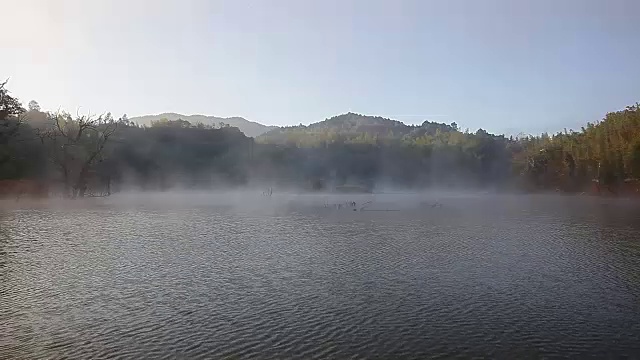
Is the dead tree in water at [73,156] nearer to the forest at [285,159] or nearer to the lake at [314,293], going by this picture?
the forest at [285,159]

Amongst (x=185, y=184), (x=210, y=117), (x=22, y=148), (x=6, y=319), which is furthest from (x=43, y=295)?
(x=210, y=117)

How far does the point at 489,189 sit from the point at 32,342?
51073mm

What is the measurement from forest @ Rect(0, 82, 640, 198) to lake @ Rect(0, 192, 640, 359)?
18950 mm

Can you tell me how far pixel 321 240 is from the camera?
14.2 metres

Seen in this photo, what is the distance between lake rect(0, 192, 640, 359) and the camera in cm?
633

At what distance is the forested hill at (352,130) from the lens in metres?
62.2

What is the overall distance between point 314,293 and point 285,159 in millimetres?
46674

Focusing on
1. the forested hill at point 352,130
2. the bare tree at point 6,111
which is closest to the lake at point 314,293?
the bare tree at point 6,111

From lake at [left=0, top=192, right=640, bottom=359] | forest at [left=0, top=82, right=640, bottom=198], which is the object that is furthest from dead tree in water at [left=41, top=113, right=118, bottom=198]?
lake at [left=0, top=192, right=640, bottom=359]

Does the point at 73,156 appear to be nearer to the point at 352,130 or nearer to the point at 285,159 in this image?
the point at 285,159

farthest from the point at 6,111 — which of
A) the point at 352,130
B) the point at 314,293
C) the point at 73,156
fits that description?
the point at 352,130

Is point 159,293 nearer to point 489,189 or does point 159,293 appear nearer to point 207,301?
point 207,301

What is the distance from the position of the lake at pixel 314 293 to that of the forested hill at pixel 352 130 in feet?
148

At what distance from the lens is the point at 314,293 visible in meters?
8.55
